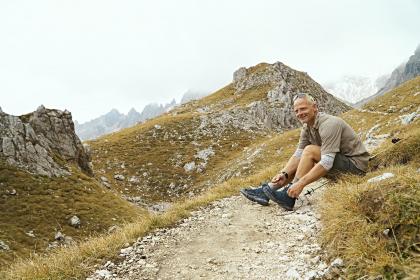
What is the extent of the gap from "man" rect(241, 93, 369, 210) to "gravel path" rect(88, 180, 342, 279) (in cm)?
57

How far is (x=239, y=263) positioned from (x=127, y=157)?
57.3 m

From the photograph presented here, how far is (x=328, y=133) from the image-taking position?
9820mm

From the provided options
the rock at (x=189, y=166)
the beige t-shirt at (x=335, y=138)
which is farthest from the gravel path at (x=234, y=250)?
the rock at (x=189, y=166)

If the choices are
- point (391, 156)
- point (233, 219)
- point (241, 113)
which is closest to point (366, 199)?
point (233, 219)

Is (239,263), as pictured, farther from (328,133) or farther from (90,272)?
(328,133)

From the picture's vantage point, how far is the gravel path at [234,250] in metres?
6.79

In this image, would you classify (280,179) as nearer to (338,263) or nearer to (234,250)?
(234,250)

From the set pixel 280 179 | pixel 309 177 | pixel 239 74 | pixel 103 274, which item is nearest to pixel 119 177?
pixel 280 179

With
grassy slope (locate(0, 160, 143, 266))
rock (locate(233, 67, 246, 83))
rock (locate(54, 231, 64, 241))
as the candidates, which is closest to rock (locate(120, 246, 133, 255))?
grassy slope (locate(0, 160, 143, 266))

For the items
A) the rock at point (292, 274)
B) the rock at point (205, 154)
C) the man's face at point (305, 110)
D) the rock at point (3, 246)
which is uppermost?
the man's face at point (305, 110)

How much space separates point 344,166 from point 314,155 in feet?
3.57

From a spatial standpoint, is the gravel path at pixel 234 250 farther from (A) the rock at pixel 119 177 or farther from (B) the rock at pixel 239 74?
(B) the rock at pixel 239 74

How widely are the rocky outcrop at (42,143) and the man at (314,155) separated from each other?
3239 cm

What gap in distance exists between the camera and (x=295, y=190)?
969cm
